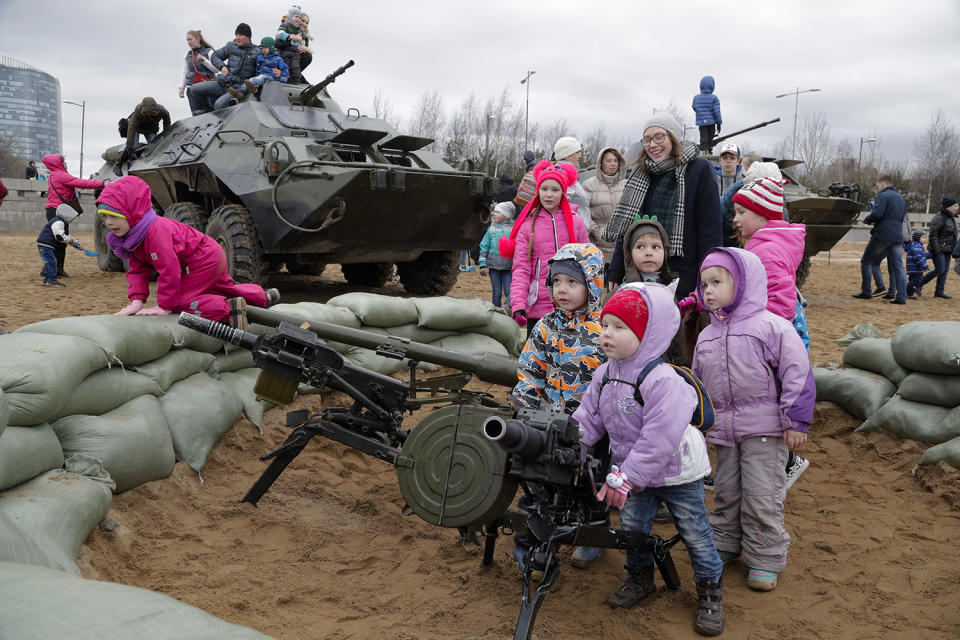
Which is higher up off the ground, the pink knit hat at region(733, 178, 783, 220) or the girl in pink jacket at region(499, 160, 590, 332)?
the pink knit hat at region(733, 178, 783, 220)

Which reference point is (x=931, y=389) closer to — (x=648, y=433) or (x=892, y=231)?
(x=648, y=433)

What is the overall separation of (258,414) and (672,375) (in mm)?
2557

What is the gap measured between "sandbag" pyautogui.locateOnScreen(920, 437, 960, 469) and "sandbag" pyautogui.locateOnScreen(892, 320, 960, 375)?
38cm

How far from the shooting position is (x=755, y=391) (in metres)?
2.89

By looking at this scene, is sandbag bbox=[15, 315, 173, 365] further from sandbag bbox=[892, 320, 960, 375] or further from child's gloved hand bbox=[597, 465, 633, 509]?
Result: sandbag bbox=[892, 320, 960, 375]

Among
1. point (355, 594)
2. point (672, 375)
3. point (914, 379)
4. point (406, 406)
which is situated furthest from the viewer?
point (914, 379)

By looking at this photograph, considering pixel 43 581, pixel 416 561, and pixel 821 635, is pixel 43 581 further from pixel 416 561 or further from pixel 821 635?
pixel 821 635

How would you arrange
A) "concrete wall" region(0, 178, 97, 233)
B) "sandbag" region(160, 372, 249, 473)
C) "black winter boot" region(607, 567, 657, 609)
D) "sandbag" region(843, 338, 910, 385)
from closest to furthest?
"black winter boot" region(607, 567, 657, 609)
"sandbag" region(160, 372, 249, 473)
"sandbag" region(843, 338, 910, 385)
"concrete wall" region(0, 178, 97, 233)

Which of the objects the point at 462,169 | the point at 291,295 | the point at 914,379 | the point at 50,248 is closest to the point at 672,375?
the point at 914,379

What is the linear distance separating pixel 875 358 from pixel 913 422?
1.79ft

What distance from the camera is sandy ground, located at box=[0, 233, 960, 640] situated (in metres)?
2.61

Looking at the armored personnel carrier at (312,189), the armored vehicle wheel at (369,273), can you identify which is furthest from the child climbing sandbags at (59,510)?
the armored vehicle wheel at (369,273)

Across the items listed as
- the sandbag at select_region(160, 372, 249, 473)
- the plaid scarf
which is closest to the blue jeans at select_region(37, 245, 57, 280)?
the sandbag at select_region(160, 372, 249, 473)

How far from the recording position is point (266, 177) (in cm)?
712
